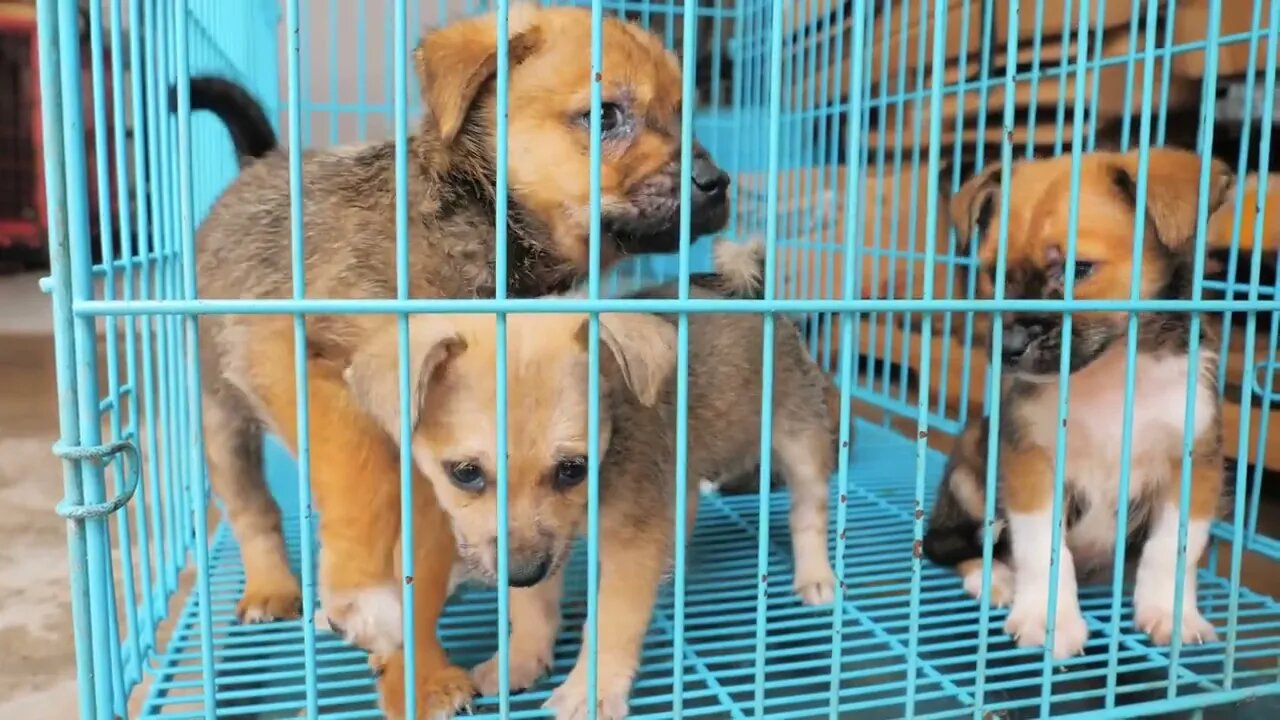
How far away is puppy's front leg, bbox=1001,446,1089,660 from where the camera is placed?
175 cm

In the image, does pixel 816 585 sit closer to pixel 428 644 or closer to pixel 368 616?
pixel 428 644

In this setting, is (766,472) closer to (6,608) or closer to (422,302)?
(422,302)

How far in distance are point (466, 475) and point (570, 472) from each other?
0.51 feet

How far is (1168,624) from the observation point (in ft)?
5.69

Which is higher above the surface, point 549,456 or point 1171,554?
point 549,456

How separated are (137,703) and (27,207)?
6.34 m

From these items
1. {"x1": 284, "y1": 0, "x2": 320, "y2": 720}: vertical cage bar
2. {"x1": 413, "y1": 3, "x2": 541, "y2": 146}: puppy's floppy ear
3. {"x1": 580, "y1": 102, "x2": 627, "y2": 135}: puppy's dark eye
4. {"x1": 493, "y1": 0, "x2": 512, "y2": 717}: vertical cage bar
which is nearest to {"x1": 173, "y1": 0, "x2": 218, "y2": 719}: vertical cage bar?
{"x1": 284, "y1": 0, "x2": 320, "y2": 720}: vertical cage bar

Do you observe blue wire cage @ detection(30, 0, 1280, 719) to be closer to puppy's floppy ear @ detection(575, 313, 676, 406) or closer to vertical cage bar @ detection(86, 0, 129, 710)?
→ vertical cage bar @ detection(86, 0, 129, 710)

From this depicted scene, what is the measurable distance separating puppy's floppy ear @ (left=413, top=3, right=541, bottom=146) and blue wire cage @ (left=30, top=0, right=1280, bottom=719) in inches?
3.2

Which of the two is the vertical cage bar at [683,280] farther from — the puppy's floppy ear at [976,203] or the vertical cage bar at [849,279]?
the puppy's floppy ear at [976,203]

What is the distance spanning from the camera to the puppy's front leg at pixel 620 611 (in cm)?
150

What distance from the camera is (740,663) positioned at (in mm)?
1711

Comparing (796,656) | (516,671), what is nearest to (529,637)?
(516,671)

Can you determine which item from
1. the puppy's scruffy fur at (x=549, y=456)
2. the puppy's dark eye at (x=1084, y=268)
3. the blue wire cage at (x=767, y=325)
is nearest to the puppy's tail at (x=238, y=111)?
the blue wire cage at (x=767, y=325)
